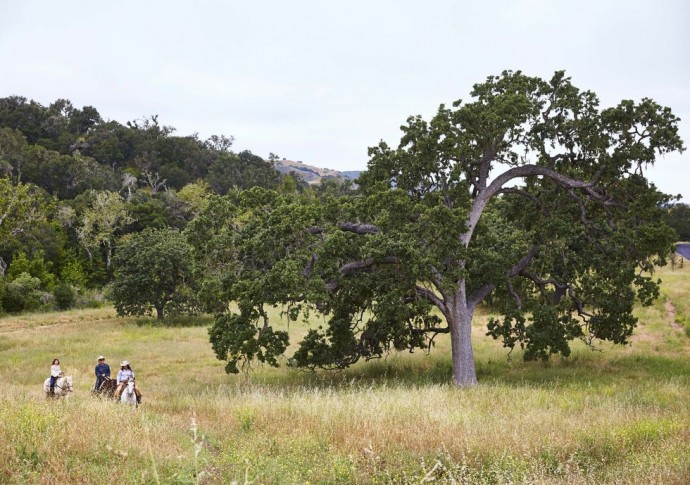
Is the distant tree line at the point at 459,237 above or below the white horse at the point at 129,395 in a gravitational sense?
above

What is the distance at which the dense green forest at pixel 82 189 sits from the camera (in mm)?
48438

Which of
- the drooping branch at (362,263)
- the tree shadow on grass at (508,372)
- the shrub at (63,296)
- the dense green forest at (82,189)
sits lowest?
the tree shadow on grass at (508,372)

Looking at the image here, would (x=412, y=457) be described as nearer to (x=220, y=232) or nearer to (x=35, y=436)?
(x=35, y=436)

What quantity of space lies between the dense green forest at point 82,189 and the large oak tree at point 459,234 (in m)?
5.59

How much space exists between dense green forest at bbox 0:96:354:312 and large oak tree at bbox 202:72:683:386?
5.59 metres

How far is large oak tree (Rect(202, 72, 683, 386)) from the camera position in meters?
16.0

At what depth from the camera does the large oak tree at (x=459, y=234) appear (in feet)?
52.6

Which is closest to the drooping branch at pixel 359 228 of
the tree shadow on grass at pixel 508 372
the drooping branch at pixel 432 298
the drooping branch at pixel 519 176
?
the drooping branch at pixel 432 298

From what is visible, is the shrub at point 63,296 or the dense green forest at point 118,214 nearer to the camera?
the dense green forest at point 118,214

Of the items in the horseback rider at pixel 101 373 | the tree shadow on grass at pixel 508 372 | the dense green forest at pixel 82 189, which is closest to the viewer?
the horseback rider at pixel 101 373

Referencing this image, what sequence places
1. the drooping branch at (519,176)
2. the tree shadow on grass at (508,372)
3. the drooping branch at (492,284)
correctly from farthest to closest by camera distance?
1. the drooping branch at (492,284)
2. the tree shadow on grass at (508,372)
3. the drooping branch at (519,176)

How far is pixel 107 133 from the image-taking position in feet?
341

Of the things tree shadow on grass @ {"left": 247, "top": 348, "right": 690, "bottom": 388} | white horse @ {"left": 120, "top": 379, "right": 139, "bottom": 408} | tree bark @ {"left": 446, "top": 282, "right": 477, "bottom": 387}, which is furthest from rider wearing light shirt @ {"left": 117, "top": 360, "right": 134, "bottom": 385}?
tree bark @ {"left": 446, "top": 282, "right": 477, "bottom": 387}

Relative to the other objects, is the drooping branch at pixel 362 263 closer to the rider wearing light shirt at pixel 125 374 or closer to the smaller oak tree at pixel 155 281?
the rider wearing light shirt at pixel 125 374
